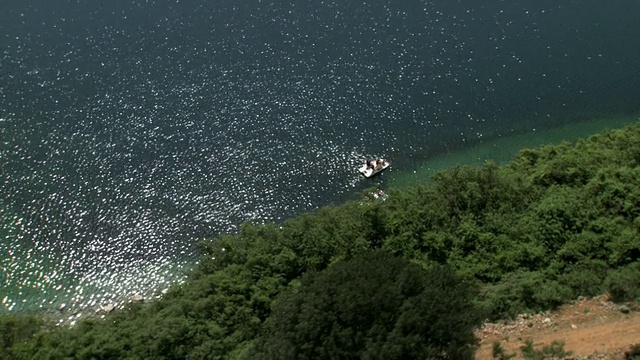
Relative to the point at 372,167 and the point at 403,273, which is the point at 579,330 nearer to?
the point at 403,273

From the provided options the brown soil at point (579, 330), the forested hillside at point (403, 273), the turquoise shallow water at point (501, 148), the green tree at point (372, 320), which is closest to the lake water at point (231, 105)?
the turquoise shallow water at point (501, 148)

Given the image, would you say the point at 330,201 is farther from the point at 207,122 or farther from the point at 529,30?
the point at 529,30

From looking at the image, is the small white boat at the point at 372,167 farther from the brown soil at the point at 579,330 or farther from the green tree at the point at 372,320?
the green tree at the point at 372,320

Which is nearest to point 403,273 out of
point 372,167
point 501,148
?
point 372,167

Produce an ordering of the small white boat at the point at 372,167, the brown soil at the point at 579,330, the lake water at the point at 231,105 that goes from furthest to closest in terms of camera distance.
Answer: the small white boat at the point at 372,167 → the lake water at the point at 231,105 → the brown soil at the point at 579,330

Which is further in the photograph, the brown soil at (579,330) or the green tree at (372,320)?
the brown soil at (579,330)

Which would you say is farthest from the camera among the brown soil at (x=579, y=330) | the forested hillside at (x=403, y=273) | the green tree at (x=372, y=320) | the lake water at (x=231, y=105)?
the lake water at (x=231, y=105)
